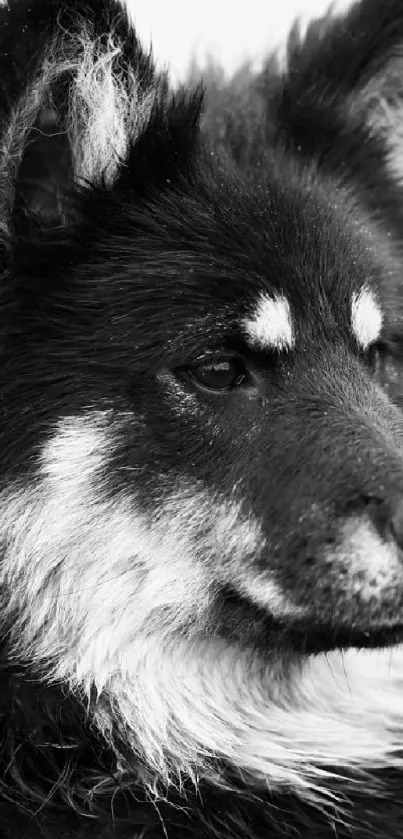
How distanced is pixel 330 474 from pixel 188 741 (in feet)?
3.11

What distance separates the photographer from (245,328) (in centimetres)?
319

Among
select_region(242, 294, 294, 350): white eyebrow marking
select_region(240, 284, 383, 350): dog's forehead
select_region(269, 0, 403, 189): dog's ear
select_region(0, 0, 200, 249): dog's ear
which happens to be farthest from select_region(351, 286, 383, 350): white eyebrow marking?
select_region(0, 0, 200, 249): dog's ear

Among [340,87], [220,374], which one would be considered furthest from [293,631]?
[340,87]

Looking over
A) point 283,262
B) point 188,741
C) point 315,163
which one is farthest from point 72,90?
point 188,741

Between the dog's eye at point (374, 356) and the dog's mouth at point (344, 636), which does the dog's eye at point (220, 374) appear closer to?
the dog's eye at point (374, 356)

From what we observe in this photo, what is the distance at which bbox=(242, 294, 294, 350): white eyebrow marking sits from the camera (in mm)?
3195

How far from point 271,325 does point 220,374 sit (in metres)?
0.21

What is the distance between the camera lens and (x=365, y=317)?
351 centimetres

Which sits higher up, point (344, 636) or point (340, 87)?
point (340, 87)

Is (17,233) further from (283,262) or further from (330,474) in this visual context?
(330,474)

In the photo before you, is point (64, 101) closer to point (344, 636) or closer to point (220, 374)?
point (220, 374)

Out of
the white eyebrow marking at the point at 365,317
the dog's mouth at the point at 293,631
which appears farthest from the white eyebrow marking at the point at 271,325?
the dog's mouth at the point at 293,631

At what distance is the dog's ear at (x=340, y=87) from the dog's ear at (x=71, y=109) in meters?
0.61

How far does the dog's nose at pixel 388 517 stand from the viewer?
9.35 feet
